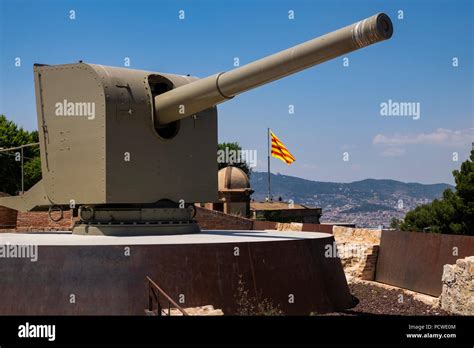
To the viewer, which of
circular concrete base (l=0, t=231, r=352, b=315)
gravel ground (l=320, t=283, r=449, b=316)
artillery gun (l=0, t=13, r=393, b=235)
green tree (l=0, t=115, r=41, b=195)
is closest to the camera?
circular concrete base (l=0, t=231, r=352, b=315)

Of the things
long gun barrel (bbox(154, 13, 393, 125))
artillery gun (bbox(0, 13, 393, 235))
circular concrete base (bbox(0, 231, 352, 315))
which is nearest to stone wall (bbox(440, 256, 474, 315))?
circular concrete base (bbox(0, 231, 352, 315))

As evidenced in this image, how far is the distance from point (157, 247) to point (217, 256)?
38.6 inches

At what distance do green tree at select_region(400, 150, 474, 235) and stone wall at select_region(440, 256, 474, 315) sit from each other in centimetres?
2139

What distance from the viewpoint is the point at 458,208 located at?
3578cm

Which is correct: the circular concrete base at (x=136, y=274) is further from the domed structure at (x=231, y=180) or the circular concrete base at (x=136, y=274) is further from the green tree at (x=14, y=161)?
the green tree at (x=14, y=161)

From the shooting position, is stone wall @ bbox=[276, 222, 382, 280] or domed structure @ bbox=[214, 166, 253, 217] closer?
stone wall @ bbox=[276, 222, 382, 280]

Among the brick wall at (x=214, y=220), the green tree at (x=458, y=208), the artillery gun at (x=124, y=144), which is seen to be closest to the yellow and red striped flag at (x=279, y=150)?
the green tree at (x=458, y=208)

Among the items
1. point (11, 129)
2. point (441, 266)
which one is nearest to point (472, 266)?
point (441, 266)

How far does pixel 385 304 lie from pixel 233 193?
27555mm

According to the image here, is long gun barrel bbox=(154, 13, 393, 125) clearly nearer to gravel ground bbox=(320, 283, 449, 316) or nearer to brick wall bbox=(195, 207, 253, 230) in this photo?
gravel ground bbox=(320, 283, 449, 316)

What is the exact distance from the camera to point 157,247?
439 inches

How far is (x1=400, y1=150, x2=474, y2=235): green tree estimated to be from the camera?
35094 mm
